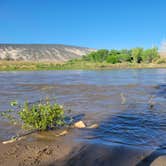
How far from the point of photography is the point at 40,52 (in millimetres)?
167875

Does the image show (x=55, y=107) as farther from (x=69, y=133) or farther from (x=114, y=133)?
(x=114, y=133)

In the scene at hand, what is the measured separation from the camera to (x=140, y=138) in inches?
270

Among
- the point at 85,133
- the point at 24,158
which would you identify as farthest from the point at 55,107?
the point at 24,158

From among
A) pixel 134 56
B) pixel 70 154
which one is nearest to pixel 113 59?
pixel 134 56

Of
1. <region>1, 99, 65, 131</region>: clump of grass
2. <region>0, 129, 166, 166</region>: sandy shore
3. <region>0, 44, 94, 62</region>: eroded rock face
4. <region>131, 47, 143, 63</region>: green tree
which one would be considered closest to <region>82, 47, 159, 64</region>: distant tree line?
<region>131, 47, 143, 63</region>: green tree

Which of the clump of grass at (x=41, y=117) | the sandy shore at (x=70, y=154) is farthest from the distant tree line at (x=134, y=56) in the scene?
the sandy shore at (x=70, y=154)

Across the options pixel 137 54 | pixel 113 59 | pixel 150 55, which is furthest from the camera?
pixel 150 55

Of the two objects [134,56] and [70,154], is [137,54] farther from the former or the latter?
[70,154]

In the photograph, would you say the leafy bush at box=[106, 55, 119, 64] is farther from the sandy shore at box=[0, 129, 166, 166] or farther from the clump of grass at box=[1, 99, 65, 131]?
the sandy shore at box=[0, 129, 166, 166]

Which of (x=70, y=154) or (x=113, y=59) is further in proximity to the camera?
(x=113, y=59)

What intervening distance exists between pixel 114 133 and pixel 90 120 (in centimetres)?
188

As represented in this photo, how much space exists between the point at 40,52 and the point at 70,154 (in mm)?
166330

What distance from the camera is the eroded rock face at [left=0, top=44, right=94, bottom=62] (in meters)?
153

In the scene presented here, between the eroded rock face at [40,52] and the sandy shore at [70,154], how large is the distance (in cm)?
14300
